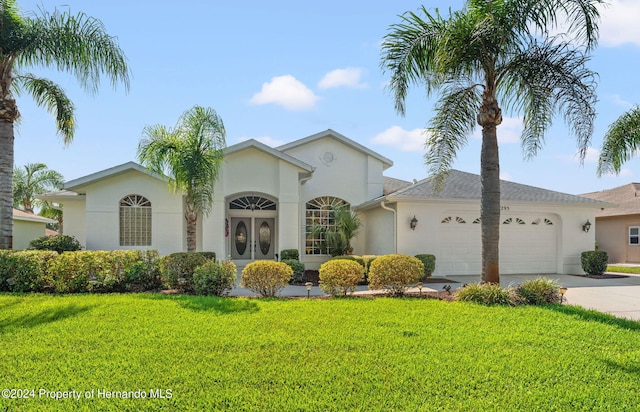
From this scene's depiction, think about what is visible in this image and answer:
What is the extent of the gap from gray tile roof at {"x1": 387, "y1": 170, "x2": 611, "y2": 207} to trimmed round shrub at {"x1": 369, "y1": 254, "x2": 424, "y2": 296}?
15.8 feet

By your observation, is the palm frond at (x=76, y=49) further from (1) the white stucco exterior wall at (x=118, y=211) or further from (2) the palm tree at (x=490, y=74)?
(2) the palm tree at (x=490, y=74)

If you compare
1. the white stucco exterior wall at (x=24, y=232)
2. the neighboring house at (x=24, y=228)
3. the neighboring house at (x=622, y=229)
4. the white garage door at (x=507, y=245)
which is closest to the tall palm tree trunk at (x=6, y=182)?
the neighboring house at (x=24, y=228)

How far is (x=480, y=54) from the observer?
363 inches

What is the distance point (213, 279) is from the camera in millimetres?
9711

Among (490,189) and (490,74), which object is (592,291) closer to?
(490,189)

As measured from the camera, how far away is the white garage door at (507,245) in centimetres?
1513

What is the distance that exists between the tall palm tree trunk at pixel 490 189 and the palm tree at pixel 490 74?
0.08 feet

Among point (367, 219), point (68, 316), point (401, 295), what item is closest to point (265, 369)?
point (68, 316)

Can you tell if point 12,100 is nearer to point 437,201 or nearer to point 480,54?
point 480,54

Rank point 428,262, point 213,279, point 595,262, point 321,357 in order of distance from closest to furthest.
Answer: point 321,357, point 213,279, point 428,262, point 595,262

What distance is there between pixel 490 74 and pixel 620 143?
8332 millimetres

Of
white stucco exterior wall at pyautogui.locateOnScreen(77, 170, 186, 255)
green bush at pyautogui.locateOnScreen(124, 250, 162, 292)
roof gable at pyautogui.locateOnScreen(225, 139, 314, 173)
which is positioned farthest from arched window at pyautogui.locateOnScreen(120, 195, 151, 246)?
green bush at pyautogui.locateOnScreen(124, 250, 162, 292)

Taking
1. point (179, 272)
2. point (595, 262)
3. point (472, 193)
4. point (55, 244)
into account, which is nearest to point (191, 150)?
→ point (179, 272)

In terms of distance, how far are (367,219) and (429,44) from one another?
1009 cm
